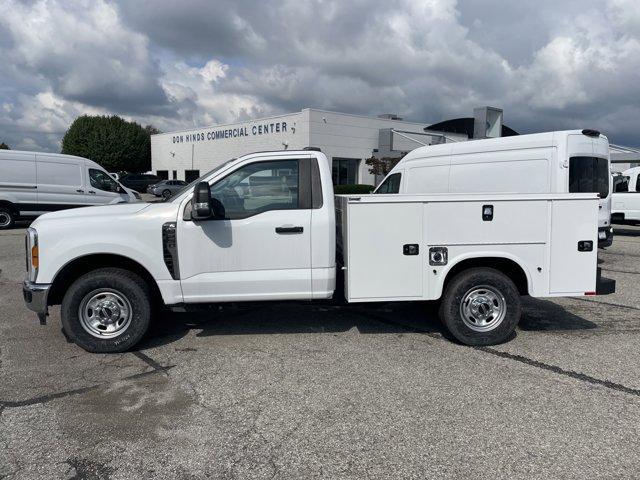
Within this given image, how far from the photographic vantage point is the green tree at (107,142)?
5794 cm

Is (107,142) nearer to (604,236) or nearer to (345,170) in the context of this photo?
(345,170)

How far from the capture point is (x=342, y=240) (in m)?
5.50

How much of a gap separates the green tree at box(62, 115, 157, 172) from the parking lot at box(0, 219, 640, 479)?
185 ft

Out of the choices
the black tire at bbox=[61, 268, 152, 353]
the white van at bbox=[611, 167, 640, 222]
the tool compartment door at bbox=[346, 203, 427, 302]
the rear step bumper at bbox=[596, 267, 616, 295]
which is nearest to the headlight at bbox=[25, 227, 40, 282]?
the black tire at bbox=[61, 268, 152, 353]

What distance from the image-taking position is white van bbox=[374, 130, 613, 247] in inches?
351

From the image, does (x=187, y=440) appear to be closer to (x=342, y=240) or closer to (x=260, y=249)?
(x=260, y=249)

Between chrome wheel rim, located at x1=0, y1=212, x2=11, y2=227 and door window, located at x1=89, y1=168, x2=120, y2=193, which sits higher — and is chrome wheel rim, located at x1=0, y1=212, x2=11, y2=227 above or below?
below

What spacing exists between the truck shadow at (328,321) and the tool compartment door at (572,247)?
948 millimetres

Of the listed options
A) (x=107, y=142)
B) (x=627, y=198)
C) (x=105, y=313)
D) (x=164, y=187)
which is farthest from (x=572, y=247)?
(x=107, y=142)

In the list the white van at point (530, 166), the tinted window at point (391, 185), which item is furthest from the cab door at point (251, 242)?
the tinted window at point (391, 185)

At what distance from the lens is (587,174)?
927cm

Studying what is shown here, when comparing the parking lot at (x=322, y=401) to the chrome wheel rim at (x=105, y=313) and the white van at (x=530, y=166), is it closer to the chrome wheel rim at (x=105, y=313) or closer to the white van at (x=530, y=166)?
the chrome wheel rim at (x=105, y=313)

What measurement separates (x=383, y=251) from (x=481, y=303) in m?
1.19

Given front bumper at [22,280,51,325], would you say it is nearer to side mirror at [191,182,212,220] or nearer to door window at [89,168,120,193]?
side mirror at [191,182,212,220]
